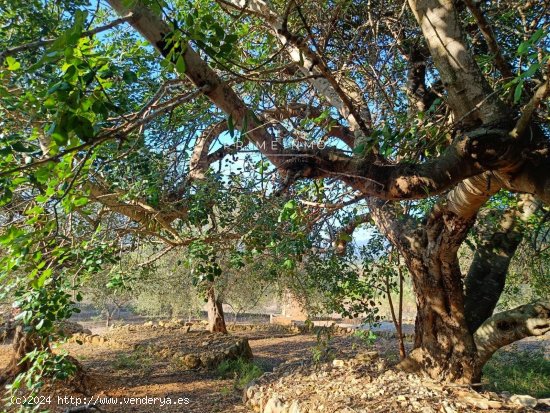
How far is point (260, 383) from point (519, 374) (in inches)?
193

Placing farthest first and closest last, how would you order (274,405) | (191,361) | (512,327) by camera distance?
(191,361) → (274,405) → (512,327)

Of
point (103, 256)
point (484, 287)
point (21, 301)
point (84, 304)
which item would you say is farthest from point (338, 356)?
point (84, 304)

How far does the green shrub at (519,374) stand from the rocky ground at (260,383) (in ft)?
5.79

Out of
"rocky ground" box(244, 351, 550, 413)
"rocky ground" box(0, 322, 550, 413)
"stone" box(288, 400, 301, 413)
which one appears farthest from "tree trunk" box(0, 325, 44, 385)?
"stone" box(288, 400, 301, 413)

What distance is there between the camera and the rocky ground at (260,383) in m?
3.99

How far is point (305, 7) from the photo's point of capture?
4266 millimetres

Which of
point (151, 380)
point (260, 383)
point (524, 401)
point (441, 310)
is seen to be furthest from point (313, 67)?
point (151, 380)

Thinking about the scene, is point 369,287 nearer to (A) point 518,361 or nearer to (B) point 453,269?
(B) point 453,269

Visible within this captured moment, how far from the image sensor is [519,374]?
282 inches

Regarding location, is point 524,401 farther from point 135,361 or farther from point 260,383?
point 135,361

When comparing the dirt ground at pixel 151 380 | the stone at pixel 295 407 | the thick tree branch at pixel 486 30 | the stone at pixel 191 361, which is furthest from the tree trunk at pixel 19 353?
the thick tree branch at pixel 486 30

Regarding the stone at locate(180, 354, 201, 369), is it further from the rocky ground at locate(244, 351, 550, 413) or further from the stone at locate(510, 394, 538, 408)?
the stone at locate(510, 394, 538, 408)

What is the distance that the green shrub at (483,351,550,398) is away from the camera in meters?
6.23

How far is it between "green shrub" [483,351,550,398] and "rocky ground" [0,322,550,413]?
176cm
